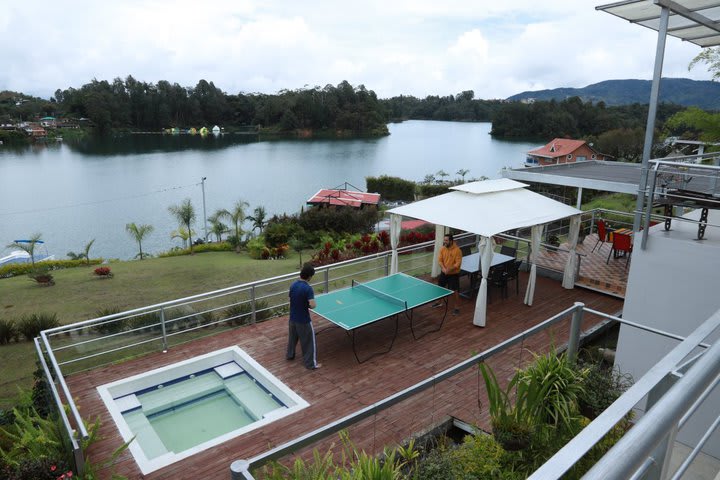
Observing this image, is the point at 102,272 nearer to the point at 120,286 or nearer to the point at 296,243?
the point at 120,286

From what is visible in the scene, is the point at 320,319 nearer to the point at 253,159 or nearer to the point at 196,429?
the point at 196,429

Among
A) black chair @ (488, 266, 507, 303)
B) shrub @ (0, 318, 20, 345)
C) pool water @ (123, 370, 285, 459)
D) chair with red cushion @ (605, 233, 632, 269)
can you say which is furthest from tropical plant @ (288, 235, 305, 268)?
pool water @ (123, 370, 285, 459)

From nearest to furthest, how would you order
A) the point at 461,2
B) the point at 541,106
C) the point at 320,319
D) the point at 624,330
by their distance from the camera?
the point at 624,330 → the point at 320,319 → the point at 461,2 → the point at 541,106

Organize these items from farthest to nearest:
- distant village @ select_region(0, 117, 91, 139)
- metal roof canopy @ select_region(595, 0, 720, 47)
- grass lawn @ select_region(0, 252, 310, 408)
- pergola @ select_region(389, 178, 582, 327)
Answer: distant village @ select_region(0, 117, 91, 139), grass lawn @ select_region(0, 252, 310, 408), pergola @ select_region(389, 178, 582, 327), metal roof canopy @ select_region(595, 0, 720, 47)

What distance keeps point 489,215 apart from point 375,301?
2.64m

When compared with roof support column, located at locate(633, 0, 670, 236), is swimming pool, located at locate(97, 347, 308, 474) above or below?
below

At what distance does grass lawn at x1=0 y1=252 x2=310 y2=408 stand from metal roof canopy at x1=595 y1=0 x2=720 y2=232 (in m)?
12.2

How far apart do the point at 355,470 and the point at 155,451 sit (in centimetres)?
374

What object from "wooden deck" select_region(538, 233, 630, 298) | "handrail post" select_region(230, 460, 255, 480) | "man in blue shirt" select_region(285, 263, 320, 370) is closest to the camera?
"handrail post" select_region(230, 460, 255, 480)

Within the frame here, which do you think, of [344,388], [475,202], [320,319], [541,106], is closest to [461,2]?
[475,202]

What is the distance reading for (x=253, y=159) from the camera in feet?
228

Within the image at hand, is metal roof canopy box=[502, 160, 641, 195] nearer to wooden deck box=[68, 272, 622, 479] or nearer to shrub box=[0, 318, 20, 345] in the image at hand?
wooden deck box=[68, 272, 622, 479]

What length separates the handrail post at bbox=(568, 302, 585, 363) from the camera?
4.95m

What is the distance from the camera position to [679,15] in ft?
22.7
